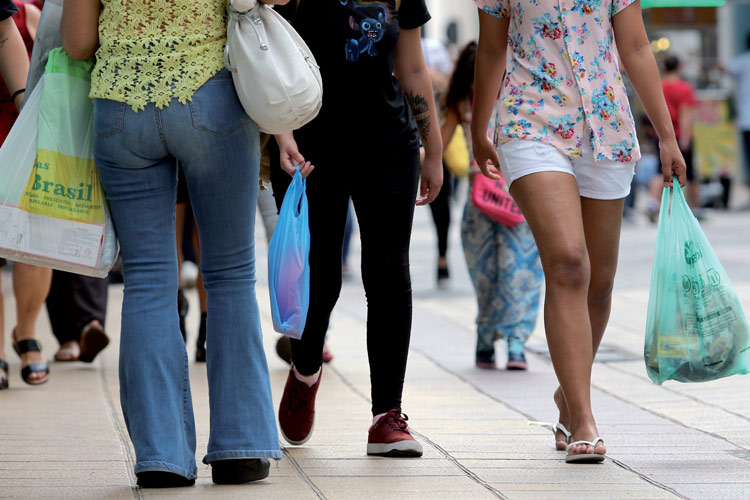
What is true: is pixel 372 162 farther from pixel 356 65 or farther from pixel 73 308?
pixel 73 308

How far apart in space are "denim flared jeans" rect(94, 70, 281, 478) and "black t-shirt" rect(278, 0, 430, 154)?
2.08ft

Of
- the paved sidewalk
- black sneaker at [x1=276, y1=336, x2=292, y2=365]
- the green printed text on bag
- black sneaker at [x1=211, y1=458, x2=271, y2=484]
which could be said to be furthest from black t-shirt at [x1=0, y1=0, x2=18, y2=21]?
black sneaker at [x1=276, y1=336, x2=292, y2=365]

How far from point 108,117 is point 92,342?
3.03 m

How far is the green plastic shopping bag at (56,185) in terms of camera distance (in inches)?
147

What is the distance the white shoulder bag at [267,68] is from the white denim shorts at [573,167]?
83 centimetres

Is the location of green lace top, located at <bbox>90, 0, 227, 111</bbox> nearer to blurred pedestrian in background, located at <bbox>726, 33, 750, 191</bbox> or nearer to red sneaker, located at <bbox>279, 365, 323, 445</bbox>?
red sneaker, located at <bbox>279, 365, 323, 445</bbox>

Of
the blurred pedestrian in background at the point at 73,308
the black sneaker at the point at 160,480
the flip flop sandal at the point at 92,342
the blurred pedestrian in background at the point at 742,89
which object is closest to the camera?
the black sneaker at the point at 160,480

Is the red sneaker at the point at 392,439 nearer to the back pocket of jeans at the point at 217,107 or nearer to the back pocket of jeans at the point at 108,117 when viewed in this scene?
the back pocket of jeans at the point at 217,107

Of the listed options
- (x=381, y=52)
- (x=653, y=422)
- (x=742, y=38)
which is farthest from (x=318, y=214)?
(x=742, y=38)

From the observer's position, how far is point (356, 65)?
4328mm

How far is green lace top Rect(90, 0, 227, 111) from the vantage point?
11.9 ft

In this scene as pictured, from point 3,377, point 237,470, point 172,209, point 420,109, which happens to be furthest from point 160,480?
point 3,377

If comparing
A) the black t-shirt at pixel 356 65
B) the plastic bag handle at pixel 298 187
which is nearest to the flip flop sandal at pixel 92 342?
the black t-shirt at pixel 356 65

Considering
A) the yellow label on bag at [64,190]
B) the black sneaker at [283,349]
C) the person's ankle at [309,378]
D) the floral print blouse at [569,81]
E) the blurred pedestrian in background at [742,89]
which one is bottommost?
the blurred pedestrian in background at [742,89]
